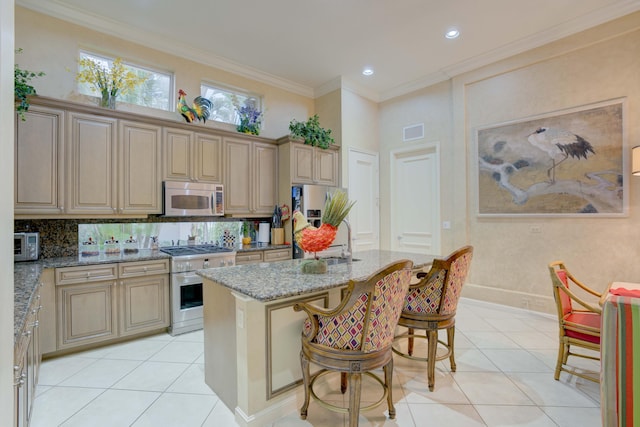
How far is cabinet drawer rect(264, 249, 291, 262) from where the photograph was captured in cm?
404

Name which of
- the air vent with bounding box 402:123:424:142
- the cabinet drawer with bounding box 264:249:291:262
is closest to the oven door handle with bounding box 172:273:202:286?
the cabinet drawer with bounding box 264:249:291:262

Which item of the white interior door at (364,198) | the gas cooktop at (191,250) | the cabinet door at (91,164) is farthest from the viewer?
the white interior door at (364,198)

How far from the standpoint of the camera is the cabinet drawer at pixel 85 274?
268 centimetres

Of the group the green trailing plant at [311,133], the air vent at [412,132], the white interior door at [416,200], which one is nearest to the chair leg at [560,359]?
the white interior door at [416,200]

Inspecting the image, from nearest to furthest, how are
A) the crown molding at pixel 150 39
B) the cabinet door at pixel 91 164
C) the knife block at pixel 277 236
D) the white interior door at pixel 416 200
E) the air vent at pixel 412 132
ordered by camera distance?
the cabinet door at pixel 91 164 < the crown molding at pixel 150 39 < the knife block at pixel 277 236 < the white interior door at pixel 416 200 < the air vent at pixel 412 132

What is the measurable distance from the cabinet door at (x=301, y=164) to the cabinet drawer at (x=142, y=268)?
6.43 ft

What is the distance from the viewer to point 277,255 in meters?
4.15

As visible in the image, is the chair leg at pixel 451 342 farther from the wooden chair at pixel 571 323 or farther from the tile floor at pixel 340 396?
the wooden chair at pixel 571 323

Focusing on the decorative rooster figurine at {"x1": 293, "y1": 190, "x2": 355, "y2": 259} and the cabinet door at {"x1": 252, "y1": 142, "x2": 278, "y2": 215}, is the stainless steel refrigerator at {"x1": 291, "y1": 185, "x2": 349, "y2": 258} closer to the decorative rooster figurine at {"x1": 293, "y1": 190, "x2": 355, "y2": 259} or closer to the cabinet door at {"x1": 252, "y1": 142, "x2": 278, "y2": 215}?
the cabinet door at {"x1": 252, "y1": 142, "x2": 278, "y2": 215}

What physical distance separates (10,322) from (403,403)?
7.11 ft

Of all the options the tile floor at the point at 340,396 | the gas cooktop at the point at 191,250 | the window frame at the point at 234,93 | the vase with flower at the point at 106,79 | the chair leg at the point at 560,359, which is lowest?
the tile floor at the point at 340,396

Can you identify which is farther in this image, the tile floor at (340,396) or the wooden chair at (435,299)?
the wooden chair at (435,299)

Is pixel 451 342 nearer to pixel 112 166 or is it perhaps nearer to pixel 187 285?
pixel 187 285

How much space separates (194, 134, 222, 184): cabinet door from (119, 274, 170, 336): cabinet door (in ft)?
4.26
